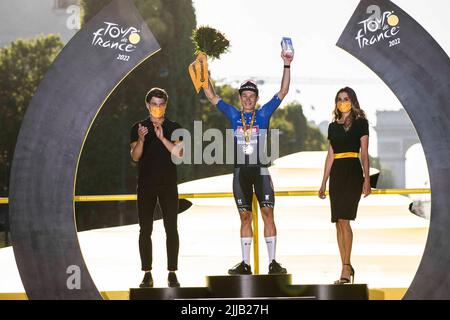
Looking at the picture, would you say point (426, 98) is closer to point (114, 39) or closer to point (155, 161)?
point (155, 161)

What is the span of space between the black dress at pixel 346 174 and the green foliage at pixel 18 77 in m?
20.8

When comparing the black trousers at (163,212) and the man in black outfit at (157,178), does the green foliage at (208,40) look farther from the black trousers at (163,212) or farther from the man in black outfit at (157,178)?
the black trousers at (163,212)

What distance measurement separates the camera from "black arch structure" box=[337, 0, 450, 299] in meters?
7.15

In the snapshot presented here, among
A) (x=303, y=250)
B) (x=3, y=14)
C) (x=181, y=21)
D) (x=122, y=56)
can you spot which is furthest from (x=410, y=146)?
(x=122, y=56)

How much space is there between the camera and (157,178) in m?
7.10

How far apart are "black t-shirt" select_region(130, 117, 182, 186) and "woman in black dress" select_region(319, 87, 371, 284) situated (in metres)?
1.42

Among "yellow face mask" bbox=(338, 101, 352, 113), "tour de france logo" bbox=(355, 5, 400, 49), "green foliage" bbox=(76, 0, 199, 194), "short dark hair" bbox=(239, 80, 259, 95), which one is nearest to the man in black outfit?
"short dark hair" bbox=(239, 80, 259, 95)

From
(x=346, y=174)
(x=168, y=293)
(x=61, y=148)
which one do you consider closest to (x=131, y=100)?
(x=61, y=148)

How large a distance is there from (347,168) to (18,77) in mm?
23929

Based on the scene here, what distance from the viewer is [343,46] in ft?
24.0

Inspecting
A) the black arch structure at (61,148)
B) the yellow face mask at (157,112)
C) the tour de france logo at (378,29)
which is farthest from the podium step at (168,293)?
the tour de france logo at (378,29)

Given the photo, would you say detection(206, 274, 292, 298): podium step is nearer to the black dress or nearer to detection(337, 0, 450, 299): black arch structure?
the black dress

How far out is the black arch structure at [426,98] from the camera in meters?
7.15
